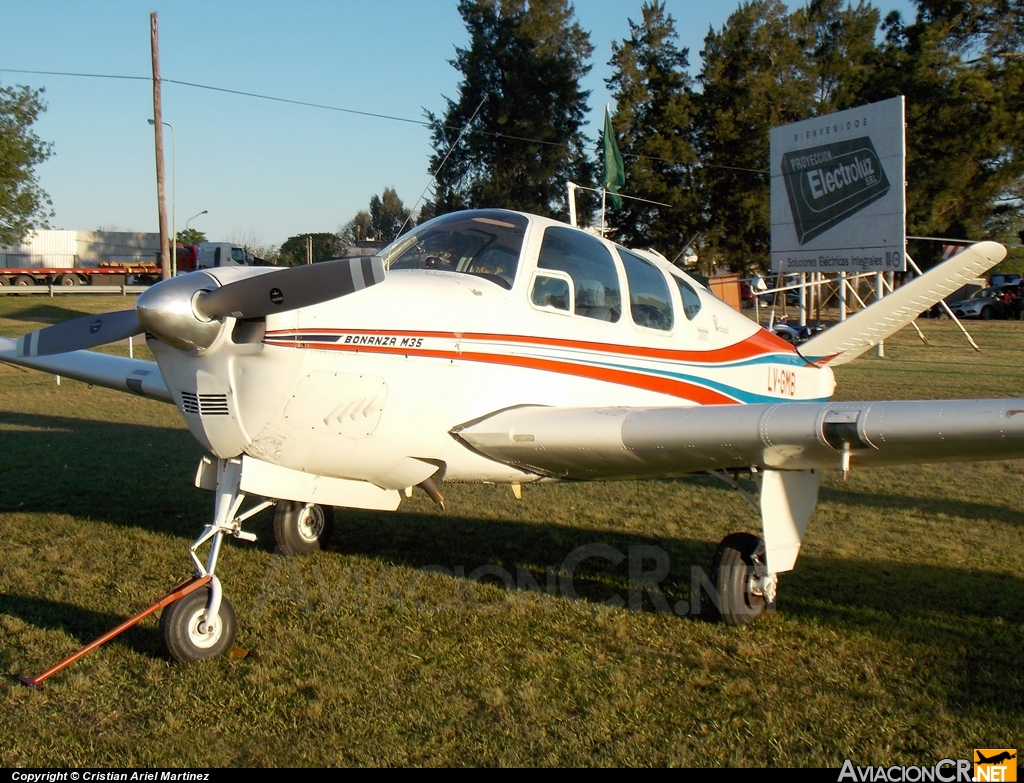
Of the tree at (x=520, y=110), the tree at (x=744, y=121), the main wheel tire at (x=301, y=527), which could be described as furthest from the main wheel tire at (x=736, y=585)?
the tree at (x=744, y=121)

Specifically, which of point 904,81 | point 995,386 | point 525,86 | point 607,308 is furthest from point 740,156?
point 607,308

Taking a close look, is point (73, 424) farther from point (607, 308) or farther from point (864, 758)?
point (864, 758)

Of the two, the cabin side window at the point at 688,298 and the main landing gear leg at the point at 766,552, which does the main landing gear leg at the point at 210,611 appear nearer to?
the main landing gear leg at the point at 766,552

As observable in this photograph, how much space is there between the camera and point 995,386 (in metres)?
16.8

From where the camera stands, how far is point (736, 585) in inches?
211

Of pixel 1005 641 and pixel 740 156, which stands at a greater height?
pixel 740 156

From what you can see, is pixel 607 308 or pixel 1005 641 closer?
pixel 1005 641

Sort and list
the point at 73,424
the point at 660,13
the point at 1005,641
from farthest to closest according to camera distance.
→ 1. the point at 660,13
2. the point at 73,424
3. the point at 1005,641

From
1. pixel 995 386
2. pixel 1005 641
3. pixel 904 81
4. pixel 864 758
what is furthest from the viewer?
pixel 904 81

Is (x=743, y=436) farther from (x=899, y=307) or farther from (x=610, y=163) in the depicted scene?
(x=610, y=163)

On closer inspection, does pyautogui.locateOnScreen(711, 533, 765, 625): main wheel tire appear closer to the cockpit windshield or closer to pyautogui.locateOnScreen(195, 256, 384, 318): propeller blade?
the cockpit windshield

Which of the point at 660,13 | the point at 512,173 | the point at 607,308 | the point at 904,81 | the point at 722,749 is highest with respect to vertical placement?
the point at 660,13

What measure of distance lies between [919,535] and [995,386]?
36.1 ft

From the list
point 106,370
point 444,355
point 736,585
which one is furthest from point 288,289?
point 106,370
